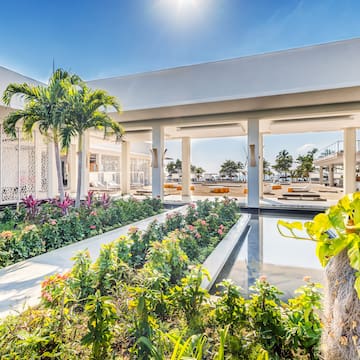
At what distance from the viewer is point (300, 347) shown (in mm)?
1659

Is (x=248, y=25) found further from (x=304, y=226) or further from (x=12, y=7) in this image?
(x=304, y=226)

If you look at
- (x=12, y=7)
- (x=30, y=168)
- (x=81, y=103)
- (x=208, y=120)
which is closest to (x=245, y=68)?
(x=208, y=120)

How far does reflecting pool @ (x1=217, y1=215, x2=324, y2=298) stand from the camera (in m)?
3.52

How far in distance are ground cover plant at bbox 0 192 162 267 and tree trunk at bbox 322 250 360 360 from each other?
4.07 m

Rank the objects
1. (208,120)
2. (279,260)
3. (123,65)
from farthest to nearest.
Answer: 1. (208,120)
2. (123,65)
3. (279,260)

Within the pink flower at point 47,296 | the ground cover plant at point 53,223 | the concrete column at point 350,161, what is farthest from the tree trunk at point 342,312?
the concrete column at point 350,161

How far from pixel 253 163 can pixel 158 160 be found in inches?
152

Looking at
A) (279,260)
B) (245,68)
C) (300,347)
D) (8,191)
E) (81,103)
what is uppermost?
(245,68)

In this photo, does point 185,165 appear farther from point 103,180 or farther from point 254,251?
point 254,251

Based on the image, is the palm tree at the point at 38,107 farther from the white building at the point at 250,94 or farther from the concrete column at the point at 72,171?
the concrete column at the point at 72,171

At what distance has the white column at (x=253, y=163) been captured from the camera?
31.4 feet

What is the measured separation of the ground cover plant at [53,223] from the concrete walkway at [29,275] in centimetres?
26

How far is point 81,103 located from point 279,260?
6.22 metres

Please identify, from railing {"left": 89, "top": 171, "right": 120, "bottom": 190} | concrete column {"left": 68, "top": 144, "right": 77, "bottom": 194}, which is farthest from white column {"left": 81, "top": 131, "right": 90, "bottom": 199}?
railing {"left": 89, "top": 171, "right": 120, "bottom": 190}
